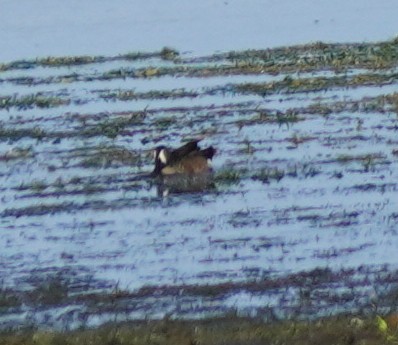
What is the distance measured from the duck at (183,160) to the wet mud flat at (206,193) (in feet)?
0.61

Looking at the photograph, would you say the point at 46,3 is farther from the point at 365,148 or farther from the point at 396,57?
the point at 365,148

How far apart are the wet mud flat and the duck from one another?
0.19 metres

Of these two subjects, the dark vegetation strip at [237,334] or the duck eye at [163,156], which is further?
the duck eye at [163,156]

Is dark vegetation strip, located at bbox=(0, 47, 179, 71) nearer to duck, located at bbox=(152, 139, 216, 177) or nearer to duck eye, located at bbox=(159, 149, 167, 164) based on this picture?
duck, located at bbox=(152, 139, 216, 177)

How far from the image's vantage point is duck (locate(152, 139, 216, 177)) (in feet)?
44.1

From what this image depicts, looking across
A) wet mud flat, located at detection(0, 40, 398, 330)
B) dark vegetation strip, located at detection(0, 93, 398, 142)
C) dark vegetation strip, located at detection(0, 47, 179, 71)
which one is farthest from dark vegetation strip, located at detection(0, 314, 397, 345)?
dark vegetation strip, located at detection(0, 47, 179, 71)

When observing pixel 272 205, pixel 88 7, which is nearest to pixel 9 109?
pixel 272 205

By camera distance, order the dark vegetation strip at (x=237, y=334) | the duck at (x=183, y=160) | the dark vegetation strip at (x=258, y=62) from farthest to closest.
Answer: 1. the dark vegetation strip at (x=258, y=62)
2. the duck at (x=183, y=160)
3. the dark vegetation strip at (x=237, y=334)

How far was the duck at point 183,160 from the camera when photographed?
13.4 meters

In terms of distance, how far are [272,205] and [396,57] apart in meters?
8.38

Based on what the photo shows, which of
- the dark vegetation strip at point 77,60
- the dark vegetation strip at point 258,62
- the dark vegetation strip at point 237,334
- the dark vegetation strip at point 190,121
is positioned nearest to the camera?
the dark vegetation strip at point 237,334

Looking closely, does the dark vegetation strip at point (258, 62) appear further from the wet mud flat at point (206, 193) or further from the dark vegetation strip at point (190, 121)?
Result: the dark vegetation strip at point (190, 121)

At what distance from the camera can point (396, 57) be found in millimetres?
19828

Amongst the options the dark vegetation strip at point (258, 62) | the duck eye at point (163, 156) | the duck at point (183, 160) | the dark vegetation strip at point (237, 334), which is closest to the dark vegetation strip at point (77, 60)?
the dark vegetation strip at point (258, 62)
